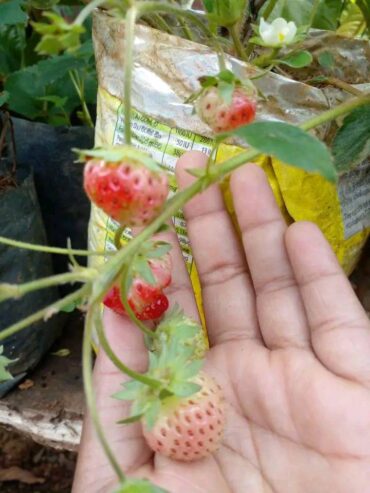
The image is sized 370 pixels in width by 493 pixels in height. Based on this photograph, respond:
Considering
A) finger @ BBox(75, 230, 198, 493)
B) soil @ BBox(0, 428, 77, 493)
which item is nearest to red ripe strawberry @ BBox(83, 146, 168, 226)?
finger @ BBox(75, 230, 198, 493)

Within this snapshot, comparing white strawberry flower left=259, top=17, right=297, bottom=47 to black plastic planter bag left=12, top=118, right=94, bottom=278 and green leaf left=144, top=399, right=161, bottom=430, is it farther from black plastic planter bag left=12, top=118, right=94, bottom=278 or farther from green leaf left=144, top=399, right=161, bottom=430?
black plastic planter bag left=12, top=118, right=94, bottom=278

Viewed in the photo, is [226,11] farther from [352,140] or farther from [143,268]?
[143,268]

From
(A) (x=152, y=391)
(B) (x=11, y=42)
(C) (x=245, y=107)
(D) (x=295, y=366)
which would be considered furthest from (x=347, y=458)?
(B) (x=11, y=42)

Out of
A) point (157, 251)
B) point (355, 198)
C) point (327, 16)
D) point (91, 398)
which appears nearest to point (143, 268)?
point (157, 251)

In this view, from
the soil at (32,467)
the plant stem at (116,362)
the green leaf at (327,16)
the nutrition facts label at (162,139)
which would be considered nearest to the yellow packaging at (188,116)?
the nutrition facts label at (162,139)

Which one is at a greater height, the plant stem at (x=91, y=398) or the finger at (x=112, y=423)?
the plant stem at (x=91, y=398)

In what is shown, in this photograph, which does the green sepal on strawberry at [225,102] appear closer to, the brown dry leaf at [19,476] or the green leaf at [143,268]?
the green leaf at [143,268]

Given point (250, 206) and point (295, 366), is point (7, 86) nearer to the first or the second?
point (250, 206)
